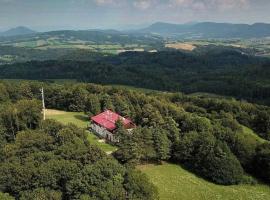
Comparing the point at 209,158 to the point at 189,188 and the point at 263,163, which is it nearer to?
the point at 189,188

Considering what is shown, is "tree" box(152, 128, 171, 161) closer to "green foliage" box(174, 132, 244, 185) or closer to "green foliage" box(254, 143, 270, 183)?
"green foliage" box(174, 132, 244, 185)

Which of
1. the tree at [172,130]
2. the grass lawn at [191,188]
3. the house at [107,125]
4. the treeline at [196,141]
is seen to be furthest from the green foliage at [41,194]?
the tree at [172,130]

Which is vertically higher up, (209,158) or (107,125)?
(107,125)

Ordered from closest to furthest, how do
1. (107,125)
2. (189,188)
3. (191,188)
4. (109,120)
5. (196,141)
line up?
(189,188)
(191,188)
(196,141)
(107,125)
(109,120)

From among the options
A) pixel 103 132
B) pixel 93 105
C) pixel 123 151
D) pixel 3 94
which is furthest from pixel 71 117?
pixel 123 151

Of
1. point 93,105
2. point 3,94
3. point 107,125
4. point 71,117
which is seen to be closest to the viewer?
point 107,125

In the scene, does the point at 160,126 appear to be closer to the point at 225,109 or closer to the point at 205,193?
the point at 205,193

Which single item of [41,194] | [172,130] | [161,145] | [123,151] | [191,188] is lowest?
[191,188]

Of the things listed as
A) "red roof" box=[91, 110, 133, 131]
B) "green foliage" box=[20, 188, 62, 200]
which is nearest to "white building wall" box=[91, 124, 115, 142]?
"red roof" box=[91, 110, 133, 131]
